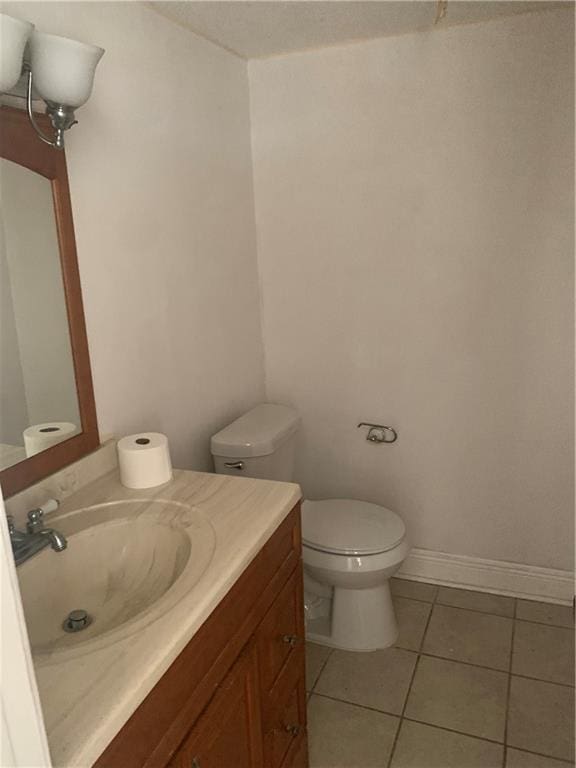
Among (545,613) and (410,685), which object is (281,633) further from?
(545,613)

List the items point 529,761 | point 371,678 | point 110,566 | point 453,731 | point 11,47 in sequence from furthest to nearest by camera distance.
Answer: point 371,678
point 453,731
point 529,761
point 110,566
point 11,47

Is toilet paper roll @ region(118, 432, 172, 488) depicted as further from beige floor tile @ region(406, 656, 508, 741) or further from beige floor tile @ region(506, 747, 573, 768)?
beige floor tile @ region(506, 747, 573, 768)

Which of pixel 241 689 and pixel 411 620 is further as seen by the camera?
pixel 411 620

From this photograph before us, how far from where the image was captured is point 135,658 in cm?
90

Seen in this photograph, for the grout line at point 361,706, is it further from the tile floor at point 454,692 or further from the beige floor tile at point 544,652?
the beige floor tile at point 544,652

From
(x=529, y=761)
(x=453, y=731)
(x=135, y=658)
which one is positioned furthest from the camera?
(x=453, y=731)

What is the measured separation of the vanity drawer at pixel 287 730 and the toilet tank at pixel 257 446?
0.71 meters

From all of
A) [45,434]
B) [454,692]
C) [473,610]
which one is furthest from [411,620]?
[45,434]

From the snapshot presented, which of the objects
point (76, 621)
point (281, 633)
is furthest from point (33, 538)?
point (281, 633)

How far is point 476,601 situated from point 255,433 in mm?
1179

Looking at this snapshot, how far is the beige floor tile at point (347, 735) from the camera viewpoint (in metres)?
1.73

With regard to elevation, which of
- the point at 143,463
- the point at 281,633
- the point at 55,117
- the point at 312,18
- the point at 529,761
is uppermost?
the point at 312,18

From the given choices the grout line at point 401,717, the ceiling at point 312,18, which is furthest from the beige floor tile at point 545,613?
the ceiling at point 312,18

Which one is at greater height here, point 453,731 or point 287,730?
point 287,730
